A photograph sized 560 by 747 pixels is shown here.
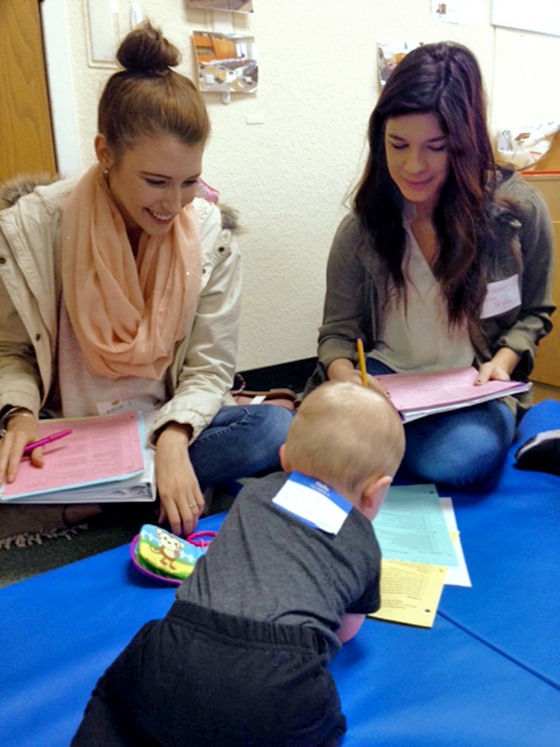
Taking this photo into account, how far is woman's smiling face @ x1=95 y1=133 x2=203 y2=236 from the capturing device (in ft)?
3.63

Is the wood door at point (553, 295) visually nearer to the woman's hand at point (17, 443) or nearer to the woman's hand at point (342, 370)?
the woman's hand at point (342, 370)

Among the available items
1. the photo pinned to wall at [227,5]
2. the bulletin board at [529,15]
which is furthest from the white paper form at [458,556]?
the bulletin board at [529,15]

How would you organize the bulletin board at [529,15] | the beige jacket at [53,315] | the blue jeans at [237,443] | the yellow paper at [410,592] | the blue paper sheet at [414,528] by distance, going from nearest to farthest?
1. the yellow paper at [410,592]
2. the blue paper sheet at [414,528]
3. the beige jacket at [53,315]
4. the blue jeans at [237,443]
5. the bulletin board at [529,15]

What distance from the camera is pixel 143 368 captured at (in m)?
1.31

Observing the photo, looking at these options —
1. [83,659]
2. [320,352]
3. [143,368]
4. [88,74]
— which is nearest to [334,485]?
[83,659]

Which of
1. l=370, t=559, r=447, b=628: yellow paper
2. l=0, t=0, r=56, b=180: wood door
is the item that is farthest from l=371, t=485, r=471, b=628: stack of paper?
l=0, t=0, r=56, b=180: wood door

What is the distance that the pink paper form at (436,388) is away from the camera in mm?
1239

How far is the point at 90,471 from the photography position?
3.68 feet

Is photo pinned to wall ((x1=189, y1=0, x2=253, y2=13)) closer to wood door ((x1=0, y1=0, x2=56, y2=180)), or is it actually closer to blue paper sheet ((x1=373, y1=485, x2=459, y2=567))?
wood door ((x1=0, y1=0, x2=56, y2=180))

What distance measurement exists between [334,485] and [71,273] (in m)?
0.72

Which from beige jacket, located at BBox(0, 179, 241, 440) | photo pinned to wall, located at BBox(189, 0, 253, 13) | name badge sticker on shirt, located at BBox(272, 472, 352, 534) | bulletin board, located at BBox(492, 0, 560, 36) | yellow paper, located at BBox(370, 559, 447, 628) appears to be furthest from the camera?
bulletin board, located at BBox(492, 0, 560, 36)

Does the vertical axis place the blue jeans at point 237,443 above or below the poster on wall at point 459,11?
below

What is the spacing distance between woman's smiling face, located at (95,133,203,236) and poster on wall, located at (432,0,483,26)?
1436 mm

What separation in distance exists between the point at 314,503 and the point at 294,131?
148 centimetres
